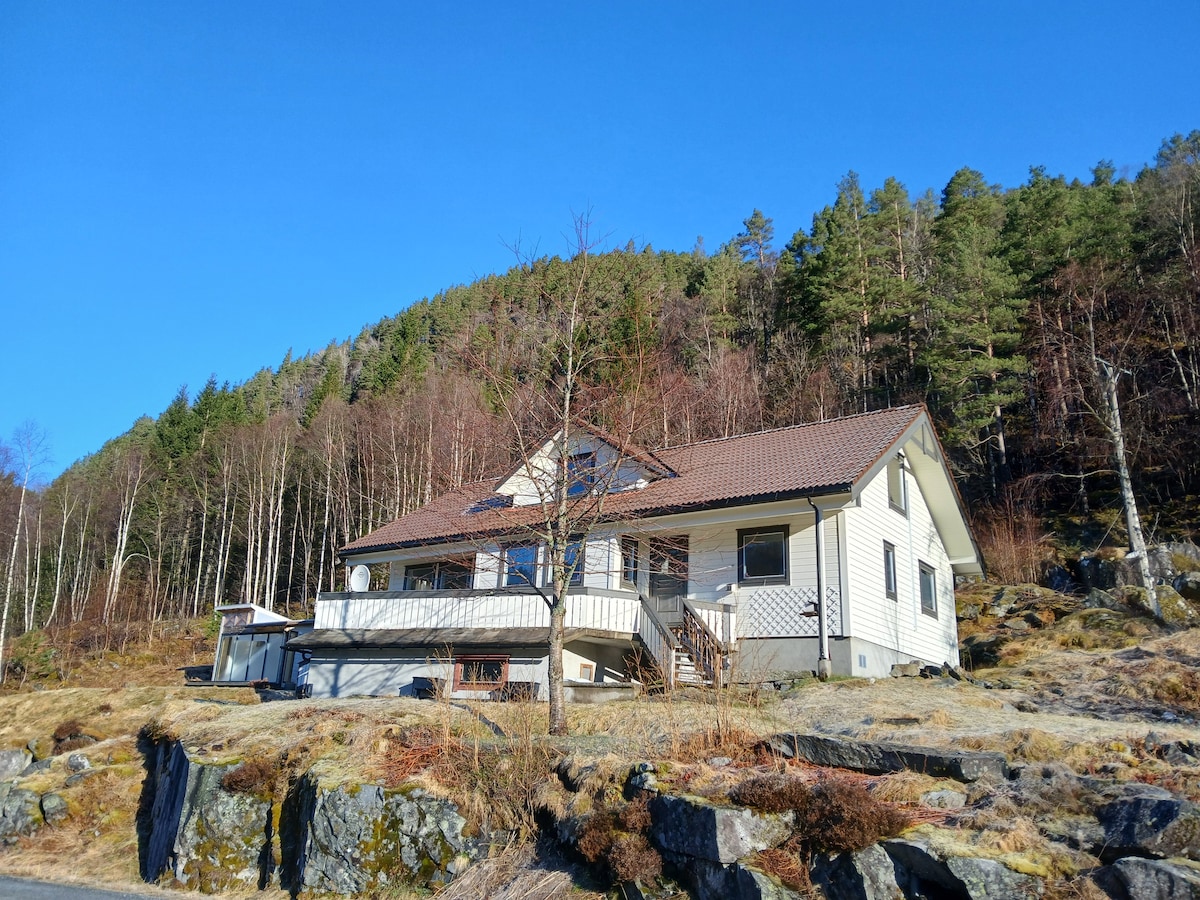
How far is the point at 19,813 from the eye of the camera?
46.8ft

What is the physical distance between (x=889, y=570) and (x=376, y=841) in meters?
14.9

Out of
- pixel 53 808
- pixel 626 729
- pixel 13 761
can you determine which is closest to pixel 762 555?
pixel 626 729

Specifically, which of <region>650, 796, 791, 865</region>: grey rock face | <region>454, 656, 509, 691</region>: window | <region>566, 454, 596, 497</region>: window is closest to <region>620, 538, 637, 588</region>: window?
<region>454, 656, 509, 691</region>: window

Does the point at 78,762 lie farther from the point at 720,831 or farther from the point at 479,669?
the point at 720,831

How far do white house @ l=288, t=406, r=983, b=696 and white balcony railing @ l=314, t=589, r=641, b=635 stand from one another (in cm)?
4

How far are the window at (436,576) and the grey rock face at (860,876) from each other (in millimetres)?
17740

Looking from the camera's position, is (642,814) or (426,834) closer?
(642,814)

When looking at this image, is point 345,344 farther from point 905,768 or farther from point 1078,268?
point 905,768

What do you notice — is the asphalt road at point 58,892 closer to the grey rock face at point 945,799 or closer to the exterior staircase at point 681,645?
the exterior staircase at point 681,645

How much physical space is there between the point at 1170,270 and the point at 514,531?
34.3 metres

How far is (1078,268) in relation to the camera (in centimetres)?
3738

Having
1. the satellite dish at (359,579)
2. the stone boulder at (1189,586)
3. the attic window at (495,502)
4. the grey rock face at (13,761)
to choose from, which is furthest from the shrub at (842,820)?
the stone boulder at (1189,586)

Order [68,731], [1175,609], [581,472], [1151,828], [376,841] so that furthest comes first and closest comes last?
[1175,609]
[68,731]
[581,472]
[376,841]
[1151,828]

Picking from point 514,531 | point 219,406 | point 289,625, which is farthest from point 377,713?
point 219,406
